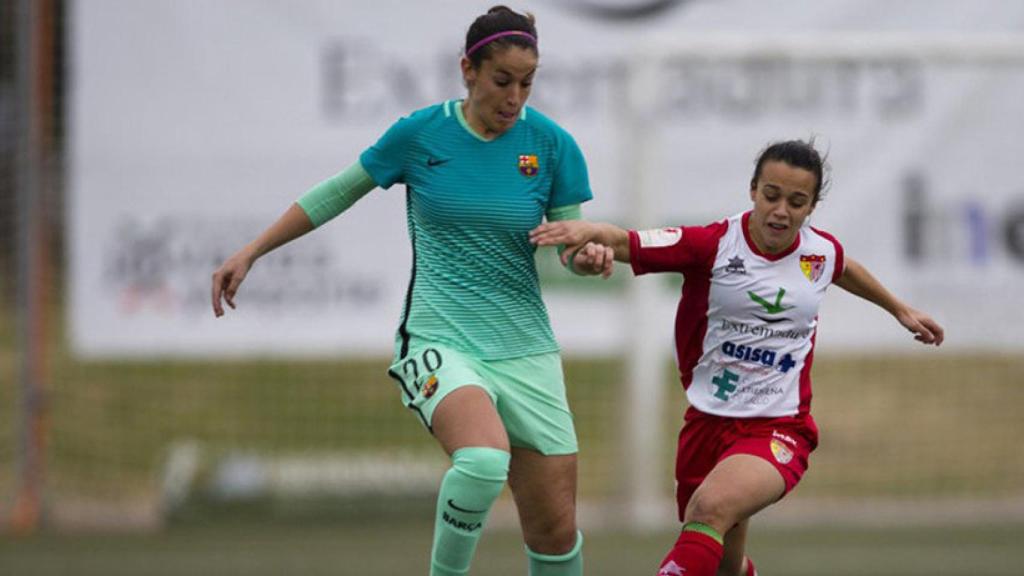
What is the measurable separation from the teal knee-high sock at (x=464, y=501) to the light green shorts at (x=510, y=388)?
222mm

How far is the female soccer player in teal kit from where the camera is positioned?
5320mm

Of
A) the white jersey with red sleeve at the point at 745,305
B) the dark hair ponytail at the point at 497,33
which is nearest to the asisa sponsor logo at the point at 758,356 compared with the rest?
the white jersey with red sleeve at the point at 745,305

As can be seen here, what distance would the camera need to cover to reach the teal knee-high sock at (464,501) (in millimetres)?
5078

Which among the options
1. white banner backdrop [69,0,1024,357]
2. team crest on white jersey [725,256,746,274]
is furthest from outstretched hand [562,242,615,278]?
white banner backdrop [69,0,1024,357]

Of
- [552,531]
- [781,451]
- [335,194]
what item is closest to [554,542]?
[552,531]

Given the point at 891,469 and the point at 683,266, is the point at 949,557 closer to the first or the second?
the point at 891,469

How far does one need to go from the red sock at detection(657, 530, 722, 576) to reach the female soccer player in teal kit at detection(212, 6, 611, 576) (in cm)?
45

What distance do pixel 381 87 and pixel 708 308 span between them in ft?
16.7

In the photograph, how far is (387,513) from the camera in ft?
33.3

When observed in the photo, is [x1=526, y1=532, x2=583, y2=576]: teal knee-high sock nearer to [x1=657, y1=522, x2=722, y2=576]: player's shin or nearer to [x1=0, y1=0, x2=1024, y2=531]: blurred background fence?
[x1=657, y1=522, x2=722, y2=576]: player's shin

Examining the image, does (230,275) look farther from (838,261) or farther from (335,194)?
(838,261)

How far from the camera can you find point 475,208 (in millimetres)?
5352

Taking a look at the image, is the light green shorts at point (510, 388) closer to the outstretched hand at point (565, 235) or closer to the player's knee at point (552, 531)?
the player's knee at point (552, 531)

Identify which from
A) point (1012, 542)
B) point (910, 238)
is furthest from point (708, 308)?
point (910, 238)
